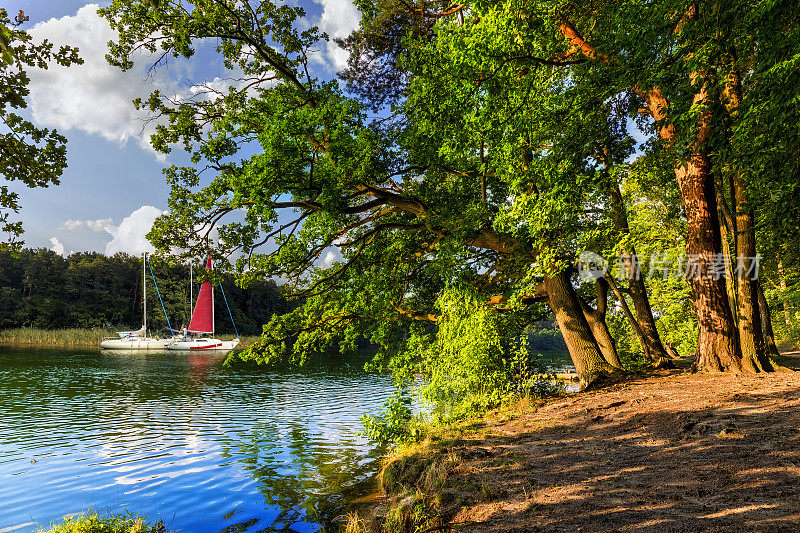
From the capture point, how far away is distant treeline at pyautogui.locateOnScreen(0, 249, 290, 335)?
246ft

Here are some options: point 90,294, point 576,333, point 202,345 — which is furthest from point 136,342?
point 576,333

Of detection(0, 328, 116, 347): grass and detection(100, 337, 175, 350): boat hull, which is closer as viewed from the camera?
detection(100, 337, 175, 350): boat hull

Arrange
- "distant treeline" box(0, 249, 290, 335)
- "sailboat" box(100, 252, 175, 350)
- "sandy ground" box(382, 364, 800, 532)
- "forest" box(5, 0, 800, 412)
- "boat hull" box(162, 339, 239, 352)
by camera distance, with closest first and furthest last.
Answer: "sandy ground" box(382, 364, 800, 532) → "forest" box(5, 0, 800, 412) → "sailboat" box(100, 252, 175, 350) → "boat hull" box(162, 339, 239, 352) → "distant treeline" box(0, 249, 290, 335)

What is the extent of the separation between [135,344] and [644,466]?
6787 centimetres

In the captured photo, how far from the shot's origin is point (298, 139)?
9297 millimetres

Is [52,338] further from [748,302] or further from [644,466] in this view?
[748,302]

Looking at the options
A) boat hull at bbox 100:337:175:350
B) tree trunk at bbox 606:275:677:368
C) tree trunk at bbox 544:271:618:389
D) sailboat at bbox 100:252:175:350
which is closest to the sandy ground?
tree trunk at bbox 544:271:618:389

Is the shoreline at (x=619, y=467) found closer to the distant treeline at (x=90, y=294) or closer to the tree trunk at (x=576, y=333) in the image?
the tree trunk at (x=576, y=333)

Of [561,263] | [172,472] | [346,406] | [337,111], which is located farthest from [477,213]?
[346,406]

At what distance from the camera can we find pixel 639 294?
1381 centimetres

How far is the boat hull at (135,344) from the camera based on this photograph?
58.5 m

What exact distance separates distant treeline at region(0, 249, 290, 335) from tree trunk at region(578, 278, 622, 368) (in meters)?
69.9

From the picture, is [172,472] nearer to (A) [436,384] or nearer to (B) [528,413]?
(A) [436,384]

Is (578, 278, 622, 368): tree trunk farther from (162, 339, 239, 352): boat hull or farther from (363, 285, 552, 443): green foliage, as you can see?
(162, 339, 239, 352): boat hull
